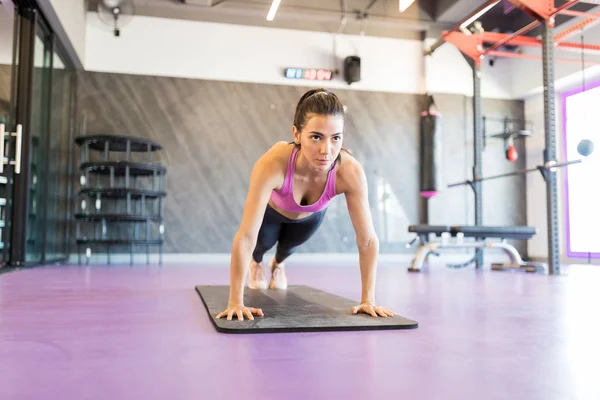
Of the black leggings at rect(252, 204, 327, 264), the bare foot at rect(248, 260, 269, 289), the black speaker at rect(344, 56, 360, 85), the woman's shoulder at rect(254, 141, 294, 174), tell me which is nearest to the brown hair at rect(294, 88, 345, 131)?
the woman's shoulder at rect(254, 141, 294, 174)

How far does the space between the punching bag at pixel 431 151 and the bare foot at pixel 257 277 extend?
3721mm

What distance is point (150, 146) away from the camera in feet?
17.4

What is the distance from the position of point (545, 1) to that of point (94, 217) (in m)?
4.29

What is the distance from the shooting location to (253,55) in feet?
20.4

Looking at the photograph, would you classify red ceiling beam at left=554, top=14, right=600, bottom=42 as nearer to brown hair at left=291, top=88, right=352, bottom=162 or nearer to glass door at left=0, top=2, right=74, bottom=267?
brown hair at left=291, top=88, right=352, bottom=162

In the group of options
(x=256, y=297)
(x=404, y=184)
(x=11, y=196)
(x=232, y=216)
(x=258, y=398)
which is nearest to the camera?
(x=258, y=398)

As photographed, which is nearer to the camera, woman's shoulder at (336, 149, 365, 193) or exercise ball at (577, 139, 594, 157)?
woman's shoulder at (336, 149, 365, 193)

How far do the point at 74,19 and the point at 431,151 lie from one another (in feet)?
13.5

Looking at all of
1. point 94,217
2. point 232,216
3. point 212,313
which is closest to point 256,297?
point 212,313

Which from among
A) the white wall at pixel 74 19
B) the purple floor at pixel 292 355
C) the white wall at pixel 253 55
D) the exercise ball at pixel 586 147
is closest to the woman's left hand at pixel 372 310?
the purple floor at pixel 292 355

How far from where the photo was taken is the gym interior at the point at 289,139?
83.3 inches

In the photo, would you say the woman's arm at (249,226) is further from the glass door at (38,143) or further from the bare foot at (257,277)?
the glass door at (38,143)

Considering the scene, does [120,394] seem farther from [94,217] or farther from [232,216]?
[232,216]

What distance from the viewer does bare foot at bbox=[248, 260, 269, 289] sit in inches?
103
